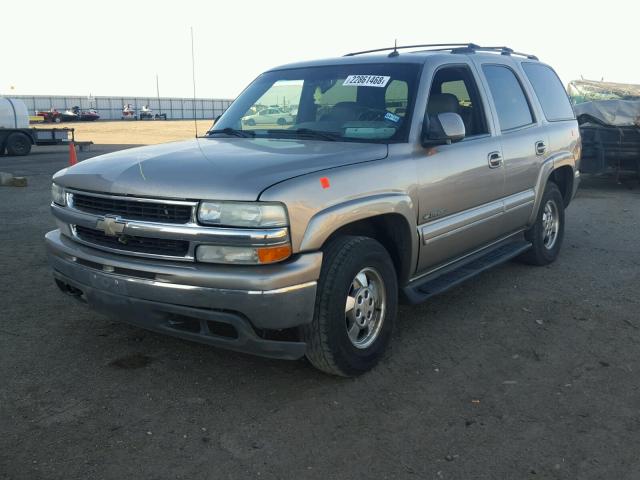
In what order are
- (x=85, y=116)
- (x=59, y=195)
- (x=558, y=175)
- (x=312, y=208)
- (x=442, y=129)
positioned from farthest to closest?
(x=85, y=116)
(x=558, y=175)
(x=442, y=129)
(x=59, y=195)
(x=312, y=208)

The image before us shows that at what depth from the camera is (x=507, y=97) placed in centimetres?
536

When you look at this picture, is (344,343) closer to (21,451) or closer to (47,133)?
(21,451)

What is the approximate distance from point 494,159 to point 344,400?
7.82 ft

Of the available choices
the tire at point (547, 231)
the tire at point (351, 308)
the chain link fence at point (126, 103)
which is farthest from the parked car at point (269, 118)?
the chain link fence at point (126, 103)

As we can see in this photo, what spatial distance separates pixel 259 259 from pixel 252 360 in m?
1.08

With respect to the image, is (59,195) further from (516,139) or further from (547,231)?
(547,231)

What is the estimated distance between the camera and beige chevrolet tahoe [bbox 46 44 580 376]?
312 centimetres

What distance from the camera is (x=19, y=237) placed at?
7.32 metres

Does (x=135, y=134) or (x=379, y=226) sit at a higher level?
(x=379, y=226)

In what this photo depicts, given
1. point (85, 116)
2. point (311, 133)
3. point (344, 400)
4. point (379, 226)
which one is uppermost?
point (85, 116)

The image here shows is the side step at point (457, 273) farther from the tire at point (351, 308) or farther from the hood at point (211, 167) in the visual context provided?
the hood at point (211, 167)

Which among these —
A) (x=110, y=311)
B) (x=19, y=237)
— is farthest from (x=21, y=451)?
(x=19, y=237)

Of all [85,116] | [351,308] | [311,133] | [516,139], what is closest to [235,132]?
[311,133]

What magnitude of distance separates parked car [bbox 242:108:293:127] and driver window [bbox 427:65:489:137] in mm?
1034
